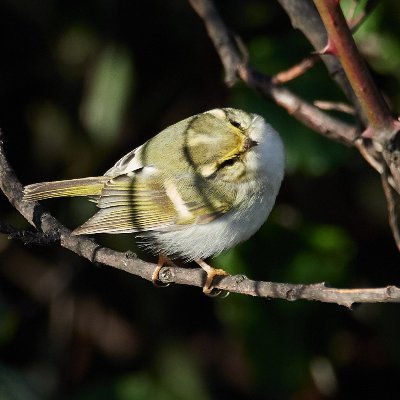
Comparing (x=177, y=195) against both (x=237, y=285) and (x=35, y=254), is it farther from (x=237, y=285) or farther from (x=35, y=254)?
(x=35, y=254)

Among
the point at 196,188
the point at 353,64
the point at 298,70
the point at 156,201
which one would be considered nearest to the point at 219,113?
the point at 196,188

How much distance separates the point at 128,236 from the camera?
3980 mm

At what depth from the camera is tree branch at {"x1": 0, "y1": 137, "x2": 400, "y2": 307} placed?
65.5 inches

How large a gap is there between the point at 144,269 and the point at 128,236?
185 centimetres

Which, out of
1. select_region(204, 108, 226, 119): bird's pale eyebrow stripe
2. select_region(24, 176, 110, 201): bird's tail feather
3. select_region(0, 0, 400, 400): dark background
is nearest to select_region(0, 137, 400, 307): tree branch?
select_region(24, 176, 110, 201): bird's tail feather

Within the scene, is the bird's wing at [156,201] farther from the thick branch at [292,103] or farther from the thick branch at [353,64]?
the thick branch at [353,64]

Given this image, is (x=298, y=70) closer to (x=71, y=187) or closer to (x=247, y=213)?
(x=247, y=213)

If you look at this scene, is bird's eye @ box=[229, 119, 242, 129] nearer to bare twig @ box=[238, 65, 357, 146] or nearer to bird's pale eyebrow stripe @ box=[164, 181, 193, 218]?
bare twig @ box=[238, 65, 357, 146]

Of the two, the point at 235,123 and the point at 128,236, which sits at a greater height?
the point at 235,123

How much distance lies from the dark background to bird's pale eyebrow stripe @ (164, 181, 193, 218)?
63 centimetres

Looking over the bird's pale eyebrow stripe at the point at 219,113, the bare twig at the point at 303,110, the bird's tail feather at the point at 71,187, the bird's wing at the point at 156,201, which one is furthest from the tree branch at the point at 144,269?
the bird's pale eyebrow stripe at the point at 219,113

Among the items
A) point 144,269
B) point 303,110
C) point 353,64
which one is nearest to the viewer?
point 353,64

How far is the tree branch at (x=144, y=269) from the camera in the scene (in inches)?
65.5

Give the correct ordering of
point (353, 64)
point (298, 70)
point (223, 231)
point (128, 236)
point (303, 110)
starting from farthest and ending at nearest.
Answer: point (128, 236), point (223, 231), point (303, 110), point (298, 70), point (353, 64)
